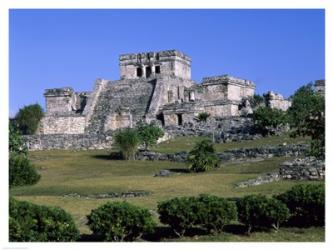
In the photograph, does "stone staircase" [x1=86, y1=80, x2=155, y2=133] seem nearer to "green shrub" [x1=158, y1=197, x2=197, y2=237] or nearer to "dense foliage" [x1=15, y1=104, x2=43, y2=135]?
"dense foliage" [x1=15, y1=104, x2=43, y2=135]

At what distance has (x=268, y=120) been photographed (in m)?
43.2

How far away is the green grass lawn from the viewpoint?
60.1ft

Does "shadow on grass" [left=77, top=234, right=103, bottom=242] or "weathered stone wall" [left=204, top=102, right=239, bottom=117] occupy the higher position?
"weathered stone wall" [left=204, top=102, right=239, bottom=117]

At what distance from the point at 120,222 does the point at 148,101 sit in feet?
142

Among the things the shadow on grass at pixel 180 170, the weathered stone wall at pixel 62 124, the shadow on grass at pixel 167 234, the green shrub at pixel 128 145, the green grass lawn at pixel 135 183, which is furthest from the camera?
the weathered stone wall at pixel 62 124

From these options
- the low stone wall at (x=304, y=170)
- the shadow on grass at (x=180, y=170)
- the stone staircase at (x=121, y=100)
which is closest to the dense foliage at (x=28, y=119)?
the stone staircase at (x=121, y=100)

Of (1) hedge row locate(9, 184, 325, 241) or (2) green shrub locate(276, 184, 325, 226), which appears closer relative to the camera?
(1) hedge row locate(9, 184, 325, 241)

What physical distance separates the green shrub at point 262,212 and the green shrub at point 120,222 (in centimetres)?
218

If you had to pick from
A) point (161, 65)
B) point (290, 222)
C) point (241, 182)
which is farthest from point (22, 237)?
point (161, 65)

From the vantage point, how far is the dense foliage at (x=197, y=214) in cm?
1420

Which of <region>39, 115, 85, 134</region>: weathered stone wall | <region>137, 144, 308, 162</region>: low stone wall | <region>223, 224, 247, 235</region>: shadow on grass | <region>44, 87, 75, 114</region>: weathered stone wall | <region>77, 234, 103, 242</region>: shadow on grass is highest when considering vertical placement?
<region>44, 87, 75, 114</region>: weathered stone wall

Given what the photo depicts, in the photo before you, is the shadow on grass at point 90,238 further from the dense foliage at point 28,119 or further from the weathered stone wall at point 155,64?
the weathered stone wall at point 155,64

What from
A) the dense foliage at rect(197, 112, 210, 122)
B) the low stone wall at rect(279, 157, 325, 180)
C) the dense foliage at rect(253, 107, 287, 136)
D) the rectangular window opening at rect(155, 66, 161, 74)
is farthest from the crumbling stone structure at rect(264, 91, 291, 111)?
the low stone wall at rect(279, 157, 325, 180)

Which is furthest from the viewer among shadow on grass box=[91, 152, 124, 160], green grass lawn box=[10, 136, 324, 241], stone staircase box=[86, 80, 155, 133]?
stone staircase box=[86, 80, 155, 133]
